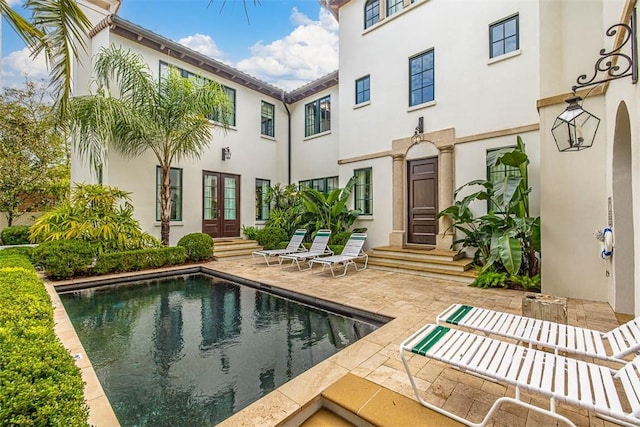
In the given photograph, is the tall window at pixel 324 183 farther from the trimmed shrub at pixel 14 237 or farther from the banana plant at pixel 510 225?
the trimmed shrub at pixel 14 237

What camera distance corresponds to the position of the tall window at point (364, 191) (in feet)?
36.6

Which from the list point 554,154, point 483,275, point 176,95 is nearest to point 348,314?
point 483,275

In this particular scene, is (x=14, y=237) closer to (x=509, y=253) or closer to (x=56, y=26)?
(x=56, y=26)

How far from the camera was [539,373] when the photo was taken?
7.22 ft

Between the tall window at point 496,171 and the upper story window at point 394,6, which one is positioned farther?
the upper story window at point 394,6

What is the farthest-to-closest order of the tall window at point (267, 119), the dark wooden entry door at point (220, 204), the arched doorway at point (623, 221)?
the tall window at point (267, 119) < the dark wooden entry door at point (220, 204) < the arched doorway at point (623, 221)

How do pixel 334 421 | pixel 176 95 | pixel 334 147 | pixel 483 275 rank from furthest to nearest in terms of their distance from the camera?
1. pixel 334 147
2. pixel 176 95
3. pixel 483 275
4. pixel 334 421

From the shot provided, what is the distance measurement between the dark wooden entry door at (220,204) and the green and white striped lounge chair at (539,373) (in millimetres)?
11289

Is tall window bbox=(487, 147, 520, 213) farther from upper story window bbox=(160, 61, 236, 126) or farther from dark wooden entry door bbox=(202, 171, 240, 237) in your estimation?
dark wooden entry door bbox=(202, 171, 240, 237)

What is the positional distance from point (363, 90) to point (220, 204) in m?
7.65

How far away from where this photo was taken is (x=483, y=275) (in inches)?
272

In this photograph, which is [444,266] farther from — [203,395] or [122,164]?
[122,164]

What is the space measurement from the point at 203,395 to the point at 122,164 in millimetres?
9760

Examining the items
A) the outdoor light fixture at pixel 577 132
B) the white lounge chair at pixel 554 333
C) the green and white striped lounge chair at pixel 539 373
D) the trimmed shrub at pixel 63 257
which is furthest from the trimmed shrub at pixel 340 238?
the green and white striped lounge chair at pixel 539 373
